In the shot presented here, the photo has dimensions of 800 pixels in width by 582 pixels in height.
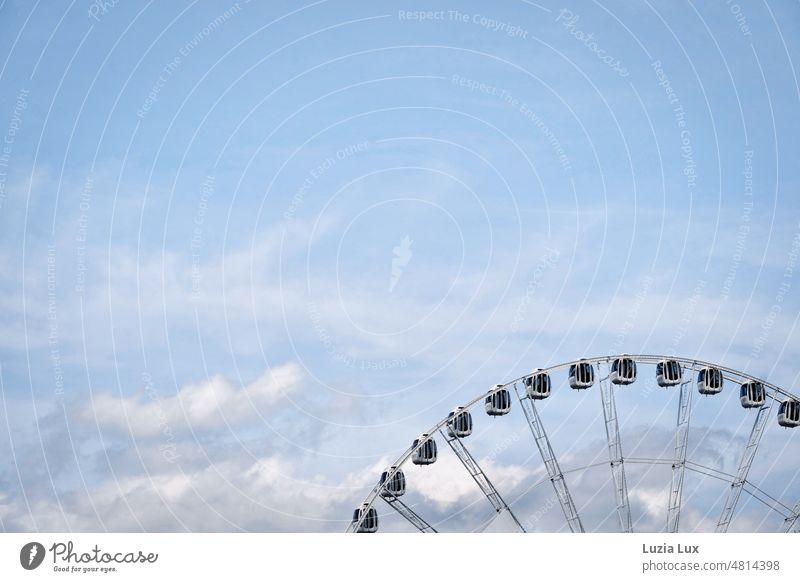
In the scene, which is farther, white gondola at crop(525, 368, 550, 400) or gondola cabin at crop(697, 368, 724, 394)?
gondola cabin at crop(697, 368, 724, 394)

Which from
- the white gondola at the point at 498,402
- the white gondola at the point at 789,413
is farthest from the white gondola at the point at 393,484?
the white gondola at the point at 789,413

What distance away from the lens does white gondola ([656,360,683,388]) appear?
80.5 m

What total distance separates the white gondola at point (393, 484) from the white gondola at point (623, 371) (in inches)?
588

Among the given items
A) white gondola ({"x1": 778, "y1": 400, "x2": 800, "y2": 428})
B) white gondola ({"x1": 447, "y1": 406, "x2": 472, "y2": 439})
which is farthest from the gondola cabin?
white gondola ({"x1": 447, "y1": 406, "x2": 472, "y2": 439})

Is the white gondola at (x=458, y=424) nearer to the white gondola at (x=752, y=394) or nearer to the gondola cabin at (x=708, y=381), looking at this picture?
the gondola cabin at (x=708, y=381)

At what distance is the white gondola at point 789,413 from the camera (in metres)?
82.7

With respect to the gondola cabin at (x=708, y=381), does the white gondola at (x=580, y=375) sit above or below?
below

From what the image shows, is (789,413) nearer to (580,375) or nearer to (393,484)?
(580,375)

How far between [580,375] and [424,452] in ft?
36.0

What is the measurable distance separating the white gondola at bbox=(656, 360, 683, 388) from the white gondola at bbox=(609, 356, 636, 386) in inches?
83.0

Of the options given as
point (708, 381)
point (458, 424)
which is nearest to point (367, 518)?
point (458, 424)

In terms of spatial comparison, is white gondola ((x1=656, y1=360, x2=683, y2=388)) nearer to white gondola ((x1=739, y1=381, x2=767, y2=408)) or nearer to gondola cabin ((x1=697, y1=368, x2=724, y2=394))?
gondola cabin ((x1=697, y1=368, x2=724, y2=394))

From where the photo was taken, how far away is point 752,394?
8181 centimetres
